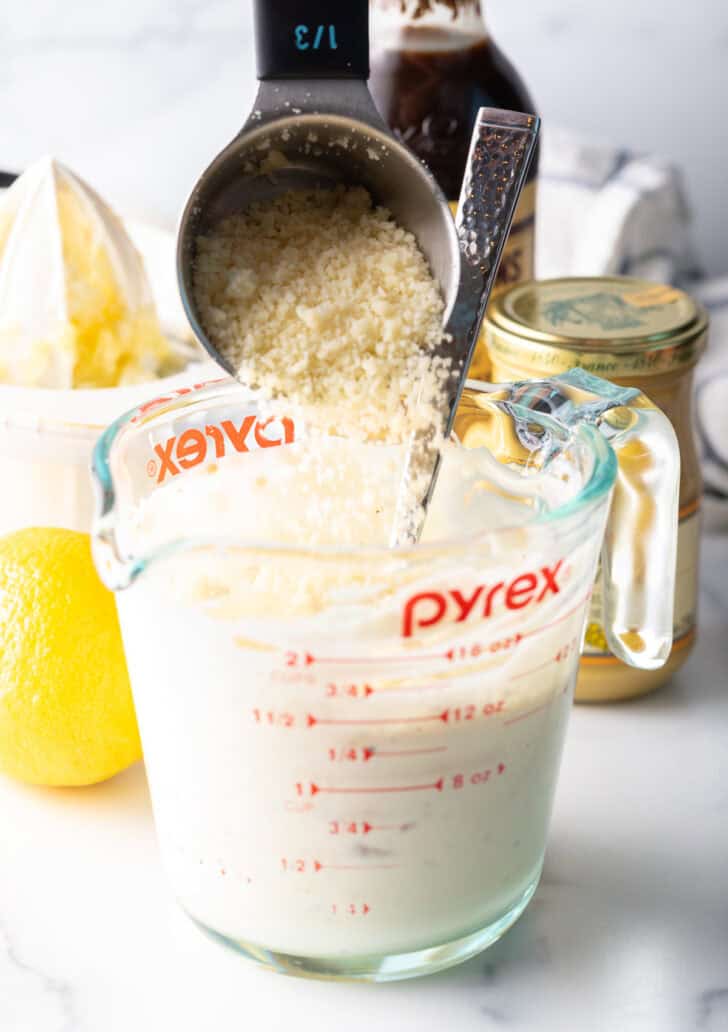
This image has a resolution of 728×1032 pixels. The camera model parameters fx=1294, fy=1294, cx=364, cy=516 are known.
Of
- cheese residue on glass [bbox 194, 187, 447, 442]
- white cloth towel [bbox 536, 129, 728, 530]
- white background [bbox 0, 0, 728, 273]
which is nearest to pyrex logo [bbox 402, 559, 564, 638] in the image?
cheese residue on glass [bbox 194, 187, 447, 442]

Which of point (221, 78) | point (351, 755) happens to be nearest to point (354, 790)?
point (351, 755)

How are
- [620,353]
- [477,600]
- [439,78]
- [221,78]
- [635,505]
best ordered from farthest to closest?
[221,78] → [439,78] → [620,353] → [635,505] → [477,600]

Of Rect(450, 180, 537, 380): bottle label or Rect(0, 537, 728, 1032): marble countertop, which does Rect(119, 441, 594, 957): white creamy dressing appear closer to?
Rect(0, 537, 728, 1032): marble countertop

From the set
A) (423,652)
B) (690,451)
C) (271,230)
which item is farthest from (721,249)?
(423,652)

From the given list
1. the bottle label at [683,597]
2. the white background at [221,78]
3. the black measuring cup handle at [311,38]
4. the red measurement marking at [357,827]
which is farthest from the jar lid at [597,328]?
the white background at [221,78]

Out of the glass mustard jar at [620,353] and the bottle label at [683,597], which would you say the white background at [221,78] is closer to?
the glass mustard jar at [620,353]

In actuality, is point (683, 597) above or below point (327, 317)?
below

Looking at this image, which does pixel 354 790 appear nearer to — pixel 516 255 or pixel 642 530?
pixel 642 530

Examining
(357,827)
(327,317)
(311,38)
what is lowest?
(357,827)
